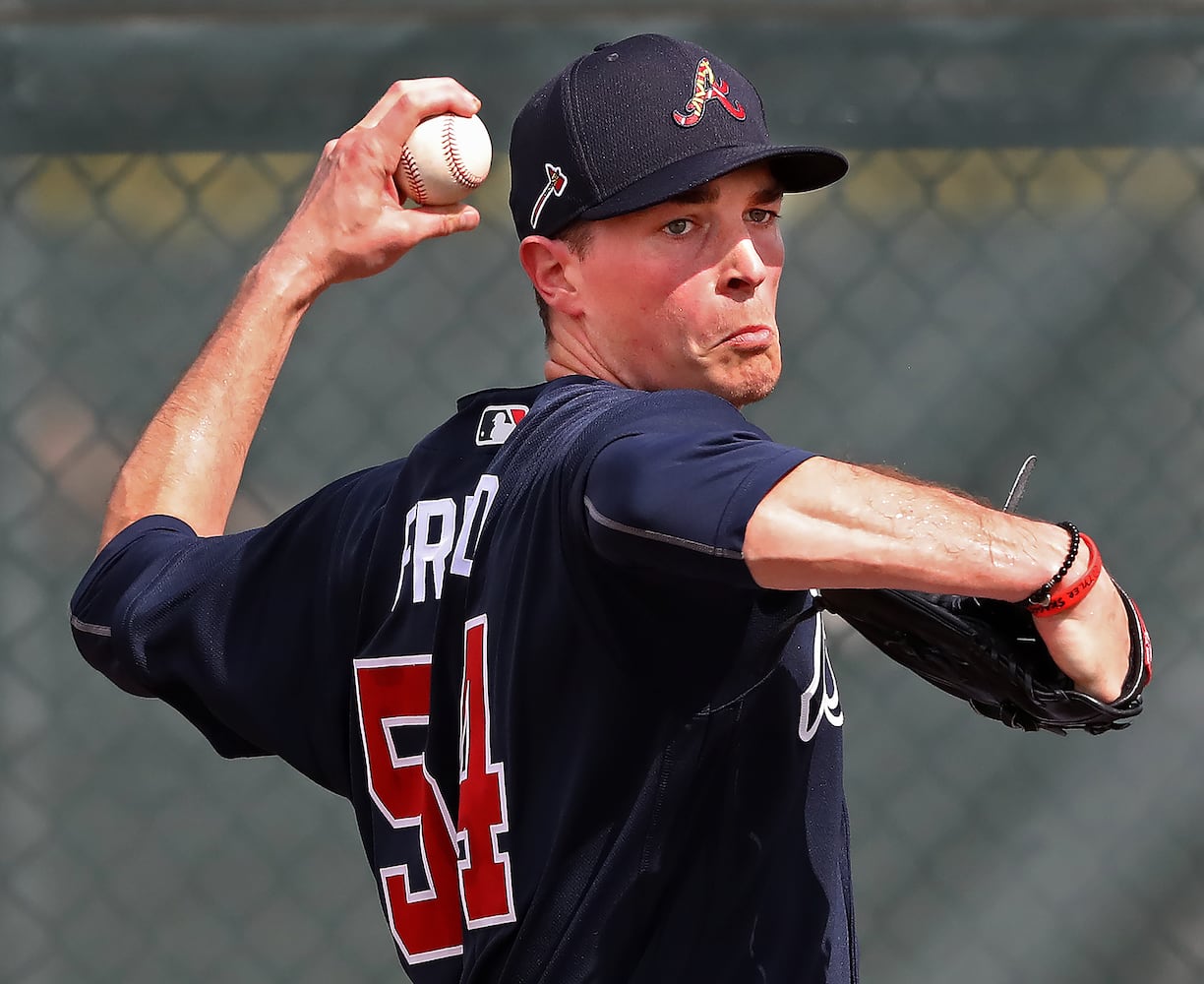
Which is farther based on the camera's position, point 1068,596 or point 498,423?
point 498,423

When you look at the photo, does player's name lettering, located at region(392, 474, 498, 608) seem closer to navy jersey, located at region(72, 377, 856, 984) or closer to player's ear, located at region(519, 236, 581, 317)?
navy jersey, located at region(72, 377, 856, 984)

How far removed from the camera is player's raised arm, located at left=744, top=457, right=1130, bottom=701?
99 centimetres

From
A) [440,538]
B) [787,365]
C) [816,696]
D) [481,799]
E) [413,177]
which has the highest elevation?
[413,177]

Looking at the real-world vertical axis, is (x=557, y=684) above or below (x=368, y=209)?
below

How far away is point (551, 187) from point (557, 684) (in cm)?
47

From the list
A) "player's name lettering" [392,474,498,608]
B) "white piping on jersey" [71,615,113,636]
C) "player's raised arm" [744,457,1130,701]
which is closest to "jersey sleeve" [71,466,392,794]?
"white piping on jersey" [71,615,113,636]

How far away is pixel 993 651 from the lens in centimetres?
117

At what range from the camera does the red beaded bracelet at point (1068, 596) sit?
41.6 inches

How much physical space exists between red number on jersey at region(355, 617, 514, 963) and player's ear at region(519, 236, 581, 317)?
0.34 metres

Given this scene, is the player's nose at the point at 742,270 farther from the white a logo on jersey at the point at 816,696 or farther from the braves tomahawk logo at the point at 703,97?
the white a logo on jersey at the point at 816,696

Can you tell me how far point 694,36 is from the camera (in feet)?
7.59

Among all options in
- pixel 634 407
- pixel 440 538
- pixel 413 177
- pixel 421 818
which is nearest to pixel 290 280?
pixel 413 177

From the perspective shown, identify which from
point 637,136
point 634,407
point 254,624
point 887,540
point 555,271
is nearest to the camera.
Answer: point 887,540

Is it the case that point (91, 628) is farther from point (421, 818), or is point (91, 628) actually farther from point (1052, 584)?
point (1052, 584)
